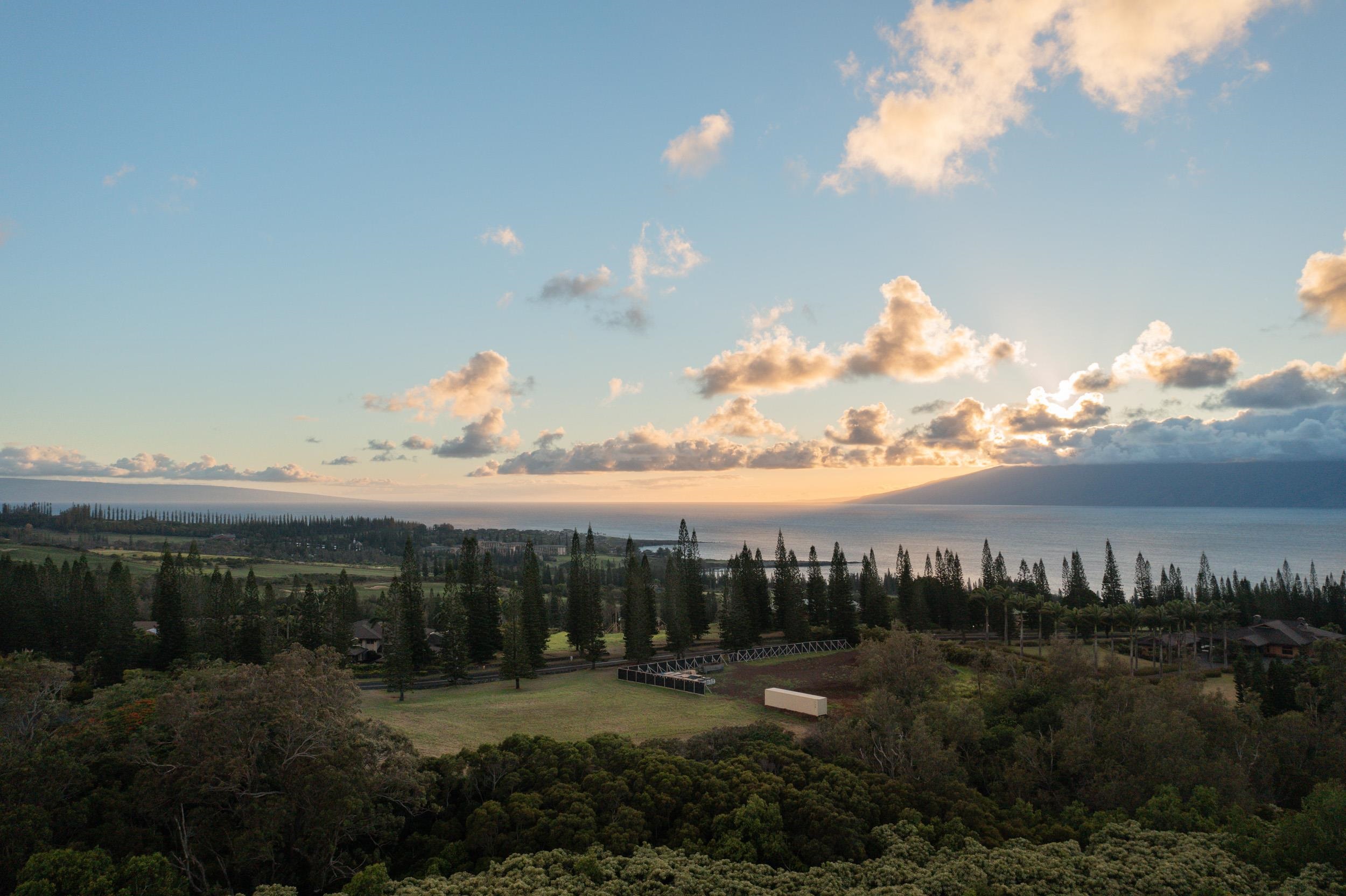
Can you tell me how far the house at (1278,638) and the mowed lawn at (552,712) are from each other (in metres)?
47.4

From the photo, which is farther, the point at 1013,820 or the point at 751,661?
the point at 751,661

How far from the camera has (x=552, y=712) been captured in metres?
35.3

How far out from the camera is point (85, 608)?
46094 millimetres

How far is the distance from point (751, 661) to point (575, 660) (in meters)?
14.0

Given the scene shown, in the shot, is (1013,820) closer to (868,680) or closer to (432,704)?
(868,680)

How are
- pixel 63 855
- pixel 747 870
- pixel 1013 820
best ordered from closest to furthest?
pixel 63 855 < pixel 747 870 < pixel 1013 820

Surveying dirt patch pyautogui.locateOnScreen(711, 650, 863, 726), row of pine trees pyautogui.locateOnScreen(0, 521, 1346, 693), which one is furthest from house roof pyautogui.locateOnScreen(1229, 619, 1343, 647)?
dirt patch pyautogui.locateOnScreen(711, 650, 863, 726)

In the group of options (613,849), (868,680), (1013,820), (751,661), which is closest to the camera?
(613,849)

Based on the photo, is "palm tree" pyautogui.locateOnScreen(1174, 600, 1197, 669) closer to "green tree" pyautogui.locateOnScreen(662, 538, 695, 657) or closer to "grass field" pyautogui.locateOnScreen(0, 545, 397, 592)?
"green tree" pyautogui.locateOnScreen(662, 538, 695, 657)

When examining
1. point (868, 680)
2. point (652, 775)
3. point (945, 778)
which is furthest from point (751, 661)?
point (652, 775)

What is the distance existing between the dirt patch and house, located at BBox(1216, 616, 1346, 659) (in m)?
33.6

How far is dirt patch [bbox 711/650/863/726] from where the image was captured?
39.3m

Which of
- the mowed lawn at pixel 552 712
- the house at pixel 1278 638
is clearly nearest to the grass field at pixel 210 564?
the mowed lawn at pixel 552 712

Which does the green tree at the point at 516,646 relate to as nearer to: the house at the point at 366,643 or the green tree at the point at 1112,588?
the house at the point at 366,643
